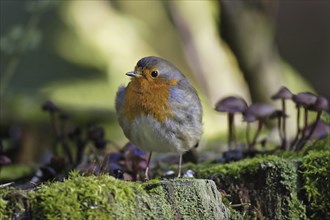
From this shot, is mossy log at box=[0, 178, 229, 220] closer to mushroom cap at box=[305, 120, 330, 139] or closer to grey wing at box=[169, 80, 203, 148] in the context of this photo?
grey wing at box=[169, 80, 203, 148]

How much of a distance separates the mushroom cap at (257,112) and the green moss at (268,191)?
54cm

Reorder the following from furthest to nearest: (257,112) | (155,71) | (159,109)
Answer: (257,112), (155,71), (159,109)

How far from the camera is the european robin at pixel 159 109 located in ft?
10.4

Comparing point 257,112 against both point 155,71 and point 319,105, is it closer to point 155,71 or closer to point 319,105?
point 319,105

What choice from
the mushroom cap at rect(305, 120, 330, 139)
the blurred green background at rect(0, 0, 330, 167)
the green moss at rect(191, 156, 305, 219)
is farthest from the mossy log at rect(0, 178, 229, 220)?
the blurred green background at rect(0, 0, 330, 167)

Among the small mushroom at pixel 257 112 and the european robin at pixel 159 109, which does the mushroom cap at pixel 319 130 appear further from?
the european robin at pixel 159 109

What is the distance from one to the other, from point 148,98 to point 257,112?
0.66 meters

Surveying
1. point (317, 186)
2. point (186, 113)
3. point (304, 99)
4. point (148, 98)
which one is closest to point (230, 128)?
point (304, 99)

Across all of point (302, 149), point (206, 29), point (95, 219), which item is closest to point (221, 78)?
A: point (206, 29)

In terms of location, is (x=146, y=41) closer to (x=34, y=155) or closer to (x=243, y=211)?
(x=34, y=155)

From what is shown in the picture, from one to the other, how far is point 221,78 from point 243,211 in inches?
170

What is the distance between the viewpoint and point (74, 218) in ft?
7.43

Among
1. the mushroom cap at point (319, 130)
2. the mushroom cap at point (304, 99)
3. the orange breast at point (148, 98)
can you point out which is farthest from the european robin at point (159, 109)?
the mushroom cap at point (319, 130)

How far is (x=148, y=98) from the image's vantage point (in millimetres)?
3201
